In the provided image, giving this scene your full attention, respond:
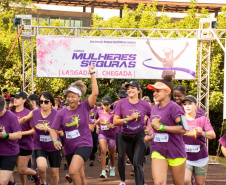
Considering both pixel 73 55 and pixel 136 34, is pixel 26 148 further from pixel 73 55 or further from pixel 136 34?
pixel 136 34

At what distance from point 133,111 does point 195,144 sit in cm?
190

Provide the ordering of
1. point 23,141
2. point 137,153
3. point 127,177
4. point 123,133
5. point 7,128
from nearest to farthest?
point 7,128
point 23,141
point 137,153
point 123,133
point 127,177

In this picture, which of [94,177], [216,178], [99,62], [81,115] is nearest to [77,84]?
[81,115]

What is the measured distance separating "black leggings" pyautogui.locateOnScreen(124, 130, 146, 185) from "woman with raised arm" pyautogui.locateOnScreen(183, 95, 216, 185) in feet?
4.85

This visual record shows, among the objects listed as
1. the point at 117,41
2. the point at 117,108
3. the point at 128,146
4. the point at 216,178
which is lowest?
the point at 216,178

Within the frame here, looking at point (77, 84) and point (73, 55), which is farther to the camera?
point (73, 55)

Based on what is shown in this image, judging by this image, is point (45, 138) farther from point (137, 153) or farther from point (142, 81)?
point (142, 81)

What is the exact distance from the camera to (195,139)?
7.77m

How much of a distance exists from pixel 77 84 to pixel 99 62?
26.9 feet

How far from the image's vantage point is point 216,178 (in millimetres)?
13039

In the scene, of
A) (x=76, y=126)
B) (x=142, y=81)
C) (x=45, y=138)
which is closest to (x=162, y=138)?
(x=76, y=126)

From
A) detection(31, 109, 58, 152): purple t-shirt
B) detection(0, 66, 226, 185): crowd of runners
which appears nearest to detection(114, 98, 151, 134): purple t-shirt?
detection(0, 66, 226, 185): crowd of runners

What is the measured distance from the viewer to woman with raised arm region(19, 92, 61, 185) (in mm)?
8641

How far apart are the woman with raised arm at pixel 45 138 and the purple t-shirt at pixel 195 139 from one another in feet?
7.79
